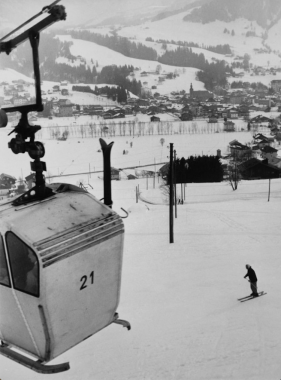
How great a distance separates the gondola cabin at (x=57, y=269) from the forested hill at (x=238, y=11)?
153 meters

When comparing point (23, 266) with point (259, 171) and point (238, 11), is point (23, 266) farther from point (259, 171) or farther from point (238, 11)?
point (238, 11)

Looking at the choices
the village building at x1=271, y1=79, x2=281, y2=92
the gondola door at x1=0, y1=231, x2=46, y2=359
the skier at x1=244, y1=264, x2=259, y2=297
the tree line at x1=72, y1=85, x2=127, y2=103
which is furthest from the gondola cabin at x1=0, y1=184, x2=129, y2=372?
the village building at x1=271, y1=79, x2=281, y2=92

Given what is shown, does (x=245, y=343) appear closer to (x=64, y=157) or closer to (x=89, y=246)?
(x=89, y=246)

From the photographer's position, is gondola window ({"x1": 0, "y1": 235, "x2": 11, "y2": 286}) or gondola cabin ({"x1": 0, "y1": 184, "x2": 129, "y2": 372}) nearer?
gondola cabin ({"x1": 0, "y1": 184, "x2": 129, "y2": 372})

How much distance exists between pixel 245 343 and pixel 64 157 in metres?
37.1

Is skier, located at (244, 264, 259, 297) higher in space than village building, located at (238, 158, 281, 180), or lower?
higher

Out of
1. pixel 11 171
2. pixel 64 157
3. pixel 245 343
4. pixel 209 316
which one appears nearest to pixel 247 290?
pixel 209 316

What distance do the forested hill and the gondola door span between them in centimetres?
15346

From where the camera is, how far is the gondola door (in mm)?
2467

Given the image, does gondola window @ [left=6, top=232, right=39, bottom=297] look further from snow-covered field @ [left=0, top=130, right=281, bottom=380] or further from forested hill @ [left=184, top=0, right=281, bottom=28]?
forested hill @ [left=184, top=0, right=281, bottom=28]

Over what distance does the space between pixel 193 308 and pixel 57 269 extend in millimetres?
4568

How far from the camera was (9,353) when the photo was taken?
109 inches

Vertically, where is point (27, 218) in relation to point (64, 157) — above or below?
above

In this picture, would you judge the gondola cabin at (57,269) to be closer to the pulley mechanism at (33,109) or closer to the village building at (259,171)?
the pulley mechanism at (33,109)
